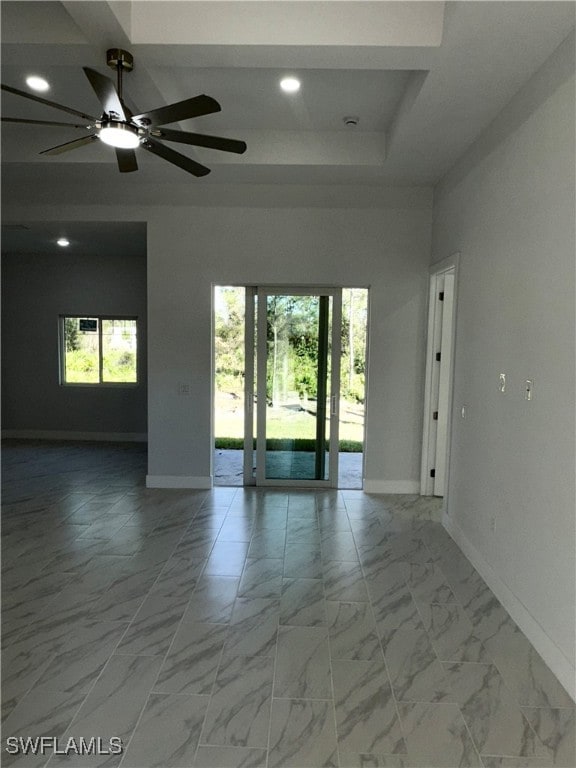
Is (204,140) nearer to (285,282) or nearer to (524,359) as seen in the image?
(524,359)

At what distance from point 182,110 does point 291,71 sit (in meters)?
1.17

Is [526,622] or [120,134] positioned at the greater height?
[120,134]

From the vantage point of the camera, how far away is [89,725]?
2.03 meters

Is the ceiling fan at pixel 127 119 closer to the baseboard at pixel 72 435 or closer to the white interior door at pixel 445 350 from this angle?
the white interior door at pixel 445 350

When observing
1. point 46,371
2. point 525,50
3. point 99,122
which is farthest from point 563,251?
point 46,371

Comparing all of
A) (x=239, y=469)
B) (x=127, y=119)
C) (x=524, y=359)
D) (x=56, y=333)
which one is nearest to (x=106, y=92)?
(x=127, y=119)

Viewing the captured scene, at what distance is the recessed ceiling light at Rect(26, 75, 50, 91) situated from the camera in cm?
326

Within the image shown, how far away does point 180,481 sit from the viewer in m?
5.26

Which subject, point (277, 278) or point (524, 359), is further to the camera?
point (277, 278)

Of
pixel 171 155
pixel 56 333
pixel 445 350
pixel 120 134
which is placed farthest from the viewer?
pixel 56 333

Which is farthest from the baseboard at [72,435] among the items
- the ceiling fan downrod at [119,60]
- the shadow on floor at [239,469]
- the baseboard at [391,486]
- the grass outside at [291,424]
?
the ceiling fan downrod at [119,60]

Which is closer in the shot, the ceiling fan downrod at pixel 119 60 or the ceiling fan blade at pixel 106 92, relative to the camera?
the ceiling fan blade at pixel 106 92

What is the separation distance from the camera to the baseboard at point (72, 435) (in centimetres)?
775

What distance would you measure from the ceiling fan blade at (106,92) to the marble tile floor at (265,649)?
2706mm
